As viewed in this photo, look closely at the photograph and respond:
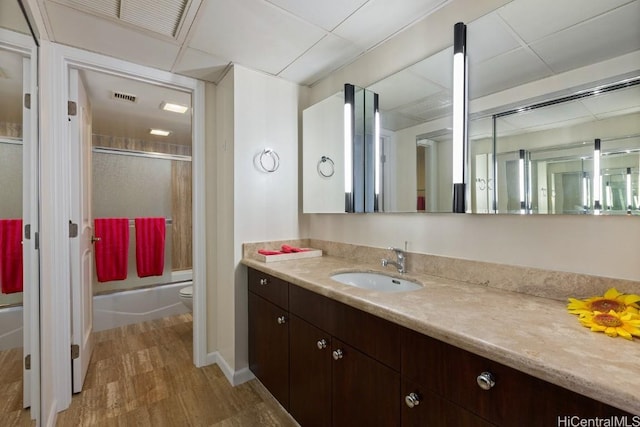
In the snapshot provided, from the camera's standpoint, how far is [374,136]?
6.08 feet

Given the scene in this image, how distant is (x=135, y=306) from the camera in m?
3.09

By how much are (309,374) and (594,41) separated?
1.78 meters

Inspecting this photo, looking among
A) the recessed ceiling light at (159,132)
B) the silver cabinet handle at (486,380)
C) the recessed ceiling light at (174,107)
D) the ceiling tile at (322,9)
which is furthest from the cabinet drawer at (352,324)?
the recessed ceiling light at (159,132)

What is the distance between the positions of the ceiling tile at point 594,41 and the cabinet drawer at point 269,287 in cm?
153

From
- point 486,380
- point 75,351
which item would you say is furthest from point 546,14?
point 75,351

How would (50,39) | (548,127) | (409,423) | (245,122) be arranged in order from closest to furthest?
(409,423), (548,127), (50,39), (245,122)

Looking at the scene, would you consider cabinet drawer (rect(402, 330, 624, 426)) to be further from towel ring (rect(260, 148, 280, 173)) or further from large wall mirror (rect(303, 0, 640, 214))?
towel ring (rect(260, 148, 280, 173))

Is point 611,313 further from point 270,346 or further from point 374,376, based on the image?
point 270,346

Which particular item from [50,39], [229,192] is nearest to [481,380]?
[229,192]

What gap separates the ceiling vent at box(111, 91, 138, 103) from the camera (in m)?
2.38

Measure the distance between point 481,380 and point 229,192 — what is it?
176 centimetres

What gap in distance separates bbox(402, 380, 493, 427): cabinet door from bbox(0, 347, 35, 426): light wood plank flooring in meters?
1.43

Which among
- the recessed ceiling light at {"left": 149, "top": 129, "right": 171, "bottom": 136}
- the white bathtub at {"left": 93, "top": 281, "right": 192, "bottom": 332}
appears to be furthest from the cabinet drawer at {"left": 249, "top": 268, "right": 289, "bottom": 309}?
the recessed ceiling light at {"left": 149, "top": 129, "right": 171, "bottom": 136}

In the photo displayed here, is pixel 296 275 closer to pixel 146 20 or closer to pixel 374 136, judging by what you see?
pixel 374 136
